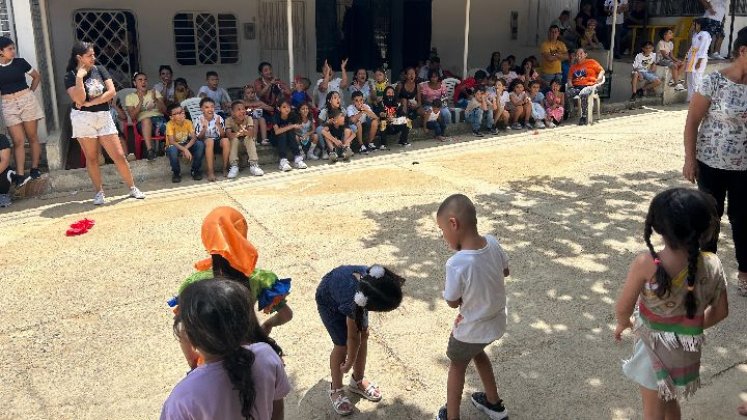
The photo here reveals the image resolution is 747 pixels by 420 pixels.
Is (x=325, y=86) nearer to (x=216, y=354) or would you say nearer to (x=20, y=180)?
(x=20, y=180)

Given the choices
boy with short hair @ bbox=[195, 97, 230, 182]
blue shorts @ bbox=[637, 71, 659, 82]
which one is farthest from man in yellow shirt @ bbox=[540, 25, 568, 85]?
boy with short hair @ bbox=[195, 97, 230, 182]

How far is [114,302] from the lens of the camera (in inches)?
182

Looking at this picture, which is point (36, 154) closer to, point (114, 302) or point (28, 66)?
point (28, 66)

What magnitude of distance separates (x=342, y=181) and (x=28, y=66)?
3589 mm

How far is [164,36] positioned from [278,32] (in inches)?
71.5

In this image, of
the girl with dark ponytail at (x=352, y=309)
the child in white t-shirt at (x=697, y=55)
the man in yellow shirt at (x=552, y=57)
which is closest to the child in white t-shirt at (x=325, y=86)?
the man in yellow shirt at (x=552, y=57)

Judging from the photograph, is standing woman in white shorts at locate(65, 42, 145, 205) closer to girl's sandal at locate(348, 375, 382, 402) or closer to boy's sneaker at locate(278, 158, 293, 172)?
boy's sneaker at locate(278, 158, 293, 172)

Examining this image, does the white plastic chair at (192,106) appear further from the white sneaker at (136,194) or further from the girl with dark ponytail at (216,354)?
the girl with dark ponytail at (216,354)

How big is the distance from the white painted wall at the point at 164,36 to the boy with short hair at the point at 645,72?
19.8 feet

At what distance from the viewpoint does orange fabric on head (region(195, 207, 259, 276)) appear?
110 inches

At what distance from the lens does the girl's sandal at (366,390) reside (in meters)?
3.45

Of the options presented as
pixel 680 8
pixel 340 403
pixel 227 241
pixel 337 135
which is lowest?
pixel 340 403

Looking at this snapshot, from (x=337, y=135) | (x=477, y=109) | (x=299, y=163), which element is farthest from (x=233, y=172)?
(x=477, y=109)

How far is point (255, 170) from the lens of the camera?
26.6 ft
